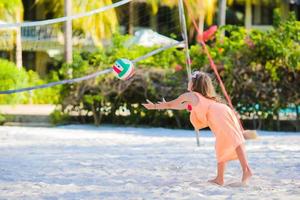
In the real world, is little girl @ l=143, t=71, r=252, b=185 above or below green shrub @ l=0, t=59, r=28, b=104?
below

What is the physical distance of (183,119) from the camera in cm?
1459

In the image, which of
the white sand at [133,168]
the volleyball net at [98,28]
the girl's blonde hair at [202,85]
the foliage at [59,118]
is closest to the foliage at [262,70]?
the white sand at [133,168]

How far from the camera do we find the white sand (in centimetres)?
599

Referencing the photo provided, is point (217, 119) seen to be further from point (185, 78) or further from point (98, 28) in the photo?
point (98, 28)

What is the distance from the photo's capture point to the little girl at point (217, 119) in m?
6.30

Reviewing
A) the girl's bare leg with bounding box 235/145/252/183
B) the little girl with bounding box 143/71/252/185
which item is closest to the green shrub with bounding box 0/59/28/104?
the little girl with bounding box 143/71/252/185

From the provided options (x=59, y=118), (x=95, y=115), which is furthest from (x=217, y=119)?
(x=59, y=118)

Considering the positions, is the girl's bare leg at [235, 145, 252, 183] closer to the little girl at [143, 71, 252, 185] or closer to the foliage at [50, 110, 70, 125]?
the little girl at [143, 71, 252, 185]

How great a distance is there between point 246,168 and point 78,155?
10.7ft

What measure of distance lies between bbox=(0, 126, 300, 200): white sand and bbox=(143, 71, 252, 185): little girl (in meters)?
0.24

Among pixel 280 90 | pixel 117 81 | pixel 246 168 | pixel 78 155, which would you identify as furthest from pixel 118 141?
pixel 246 168

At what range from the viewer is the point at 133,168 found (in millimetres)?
7668

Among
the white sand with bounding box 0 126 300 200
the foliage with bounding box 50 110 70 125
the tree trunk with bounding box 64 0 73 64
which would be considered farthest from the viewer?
the tree trunk with bounding box 64 0 73 64

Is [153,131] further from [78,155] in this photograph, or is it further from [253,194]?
[253,194]
